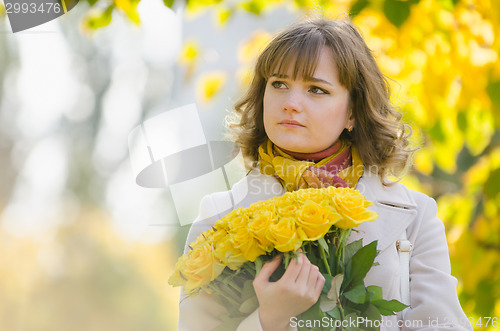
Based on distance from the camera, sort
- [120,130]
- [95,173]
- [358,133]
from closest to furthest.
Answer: [358,133]
[120,130]
[95,173]

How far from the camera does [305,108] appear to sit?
1.45 m

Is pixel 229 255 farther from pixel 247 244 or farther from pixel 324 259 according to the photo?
pixel 324 259

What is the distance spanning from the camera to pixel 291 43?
4.94ft

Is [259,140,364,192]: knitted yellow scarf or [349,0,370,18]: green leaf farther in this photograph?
[349,0,370,18]: green leaf

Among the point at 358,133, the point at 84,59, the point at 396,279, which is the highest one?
the point at 358,133

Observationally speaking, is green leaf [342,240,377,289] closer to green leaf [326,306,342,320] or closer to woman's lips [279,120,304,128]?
green leaf [326,306,342,320]

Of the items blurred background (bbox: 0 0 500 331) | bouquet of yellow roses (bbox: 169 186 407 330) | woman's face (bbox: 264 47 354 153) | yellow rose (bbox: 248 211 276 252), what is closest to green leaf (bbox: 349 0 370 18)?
blurred background (bbox: 0 0 500 331)

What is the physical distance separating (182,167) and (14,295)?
21.5 ft

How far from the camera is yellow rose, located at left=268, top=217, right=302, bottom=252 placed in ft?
3.84

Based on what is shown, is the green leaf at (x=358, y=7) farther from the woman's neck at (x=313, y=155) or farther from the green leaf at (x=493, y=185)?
the green leaf at (x=493, y=185)

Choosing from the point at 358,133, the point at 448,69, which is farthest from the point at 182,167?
the point at 448,69

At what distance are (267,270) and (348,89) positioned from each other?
570 mm

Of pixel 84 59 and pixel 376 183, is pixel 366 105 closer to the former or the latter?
pixel 376 183

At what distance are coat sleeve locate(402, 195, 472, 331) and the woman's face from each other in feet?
1.14
